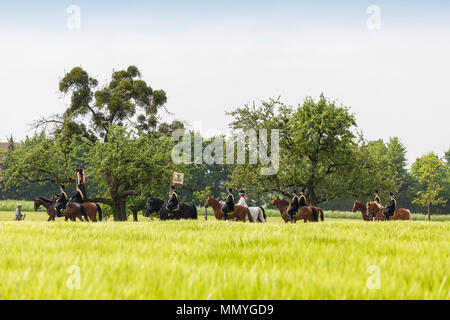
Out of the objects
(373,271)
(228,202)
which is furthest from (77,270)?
(228,202)

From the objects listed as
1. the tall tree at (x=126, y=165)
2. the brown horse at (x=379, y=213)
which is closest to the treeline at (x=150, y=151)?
the tall tree at (x=126, y=165)

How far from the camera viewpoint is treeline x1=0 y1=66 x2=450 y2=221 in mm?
35000

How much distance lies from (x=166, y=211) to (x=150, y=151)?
13110mm

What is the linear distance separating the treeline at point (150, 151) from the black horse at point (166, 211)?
10.4m

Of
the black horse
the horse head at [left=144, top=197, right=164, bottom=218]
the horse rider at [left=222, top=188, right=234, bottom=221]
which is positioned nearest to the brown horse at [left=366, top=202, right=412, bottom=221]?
the horse rider at [left=222, top=188, right=234, bottom=221]

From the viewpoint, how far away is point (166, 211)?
2330 cm

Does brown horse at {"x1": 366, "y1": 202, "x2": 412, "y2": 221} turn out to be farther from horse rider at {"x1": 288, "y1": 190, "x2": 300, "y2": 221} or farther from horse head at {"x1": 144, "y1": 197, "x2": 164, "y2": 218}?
horse head at {"x1": 144, "y1": 197, "x2": 164, "y2": 218}

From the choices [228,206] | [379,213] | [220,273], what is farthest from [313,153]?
[220,273]

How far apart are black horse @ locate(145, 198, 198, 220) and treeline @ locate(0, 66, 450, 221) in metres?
10.4

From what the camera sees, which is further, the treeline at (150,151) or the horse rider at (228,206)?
the treeline at (150,151)

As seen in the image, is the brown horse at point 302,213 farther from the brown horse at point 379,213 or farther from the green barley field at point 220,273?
the green barley field at point 220,273

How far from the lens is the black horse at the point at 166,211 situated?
76.3 ft
